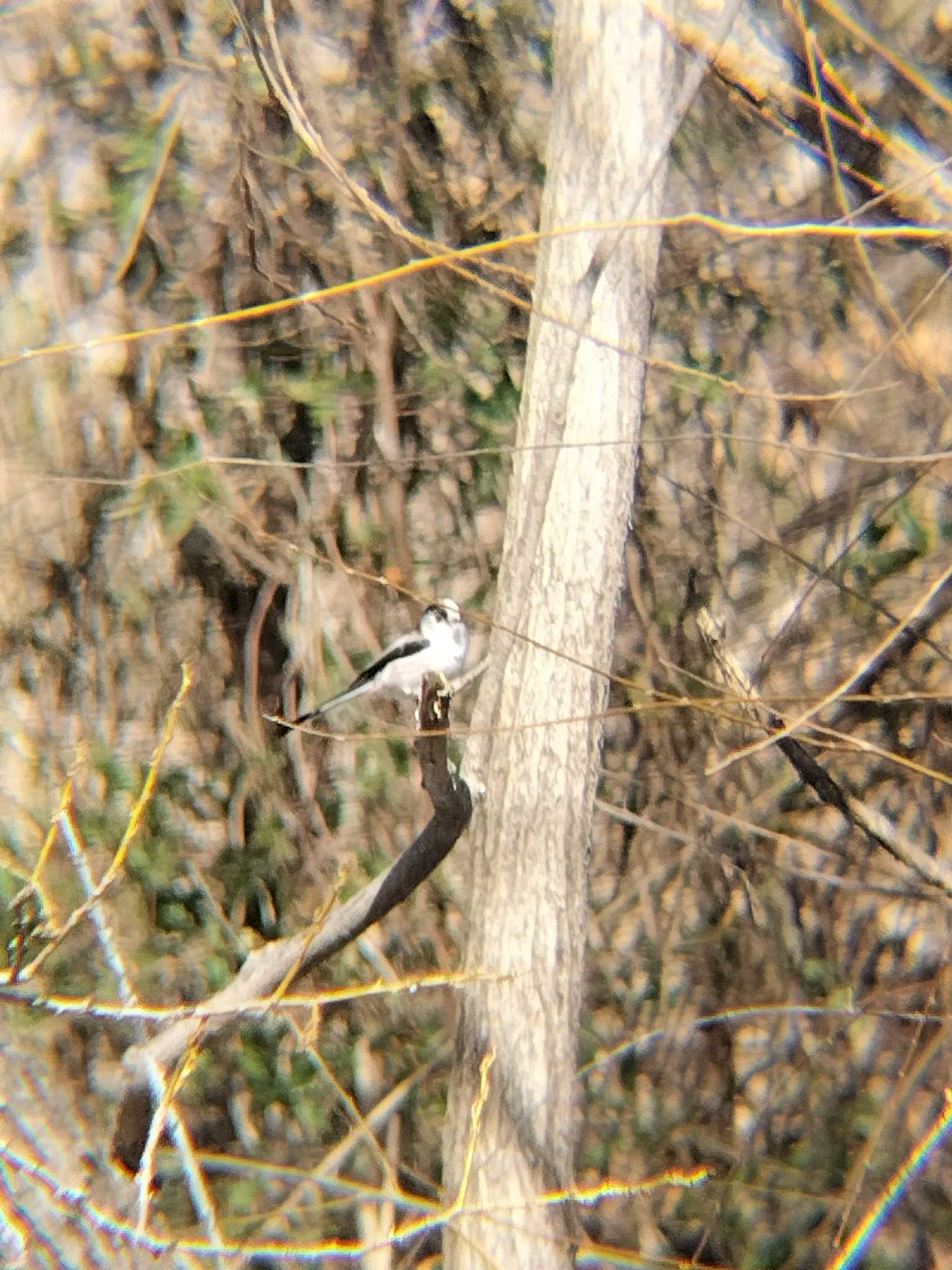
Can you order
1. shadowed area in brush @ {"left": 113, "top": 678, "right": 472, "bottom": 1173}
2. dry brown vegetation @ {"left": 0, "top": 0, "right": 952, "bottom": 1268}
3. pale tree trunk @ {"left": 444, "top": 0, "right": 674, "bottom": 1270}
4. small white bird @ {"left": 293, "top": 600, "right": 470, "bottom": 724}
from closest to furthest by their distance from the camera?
shadowed area in brush @ {"left": 113, "top": 678, "right": 472, "bottom": 1173} < pale tree trunk @ {"left": 444, "top": 0, "right": 674, "bottom": 1270} < small white bird @ {"left": 293, "top": 600, "right": 470, "bottom": 724} < dry brown vegetation @ {"left": 0, "top": 0, "right": 952, "bottom": 1268}

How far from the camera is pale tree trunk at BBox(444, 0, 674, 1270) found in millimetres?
3697

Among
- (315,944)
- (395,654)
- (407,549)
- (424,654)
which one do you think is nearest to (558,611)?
(424,654)

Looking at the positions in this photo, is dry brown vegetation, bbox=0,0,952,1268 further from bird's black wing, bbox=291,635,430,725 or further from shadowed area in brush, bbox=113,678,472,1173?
shadowed area in brush, bbox=113,678,472,1173

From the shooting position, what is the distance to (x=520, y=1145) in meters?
3.78

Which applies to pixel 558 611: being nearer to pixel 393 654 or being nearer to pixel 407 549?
pixel 393 654

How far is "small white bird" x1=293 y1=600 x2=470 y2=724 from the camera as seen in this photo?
411 cm

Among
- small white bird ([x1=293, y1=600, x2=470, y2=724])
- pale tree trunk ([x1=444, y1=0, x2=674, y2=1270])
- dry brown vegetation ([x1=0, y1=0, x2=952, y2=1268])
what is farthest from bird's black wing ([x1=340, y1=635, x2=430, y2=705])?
dry brown vegetation ([x1=0, y1=0, x2=952, y2=1268])

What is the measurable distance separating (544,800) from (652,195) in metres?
1.66

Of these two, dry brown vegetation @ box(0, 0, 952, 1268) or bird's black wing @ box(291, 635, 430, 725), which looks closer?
bird's black wing @ box(291, 635, 430, 725)

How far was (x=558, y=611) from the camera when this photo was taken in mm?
3752

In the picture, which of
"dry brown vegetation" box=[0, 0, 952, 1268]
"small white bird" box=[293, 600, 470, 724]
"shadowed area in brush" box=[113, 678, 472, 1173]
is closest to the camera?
"shadowed area in brush" box=[113, 678, 472, 1173]

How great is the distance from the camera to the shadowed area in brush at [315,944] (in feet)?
10.2

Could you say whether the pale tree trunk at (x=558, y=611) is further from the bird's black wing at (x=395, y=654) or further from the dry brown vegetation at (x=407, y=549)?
the dry brown vegetation at (x=407, y=549)

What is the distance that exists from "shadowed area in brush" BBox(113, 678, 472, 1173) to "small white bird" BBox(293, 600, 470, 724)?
1.91ft
